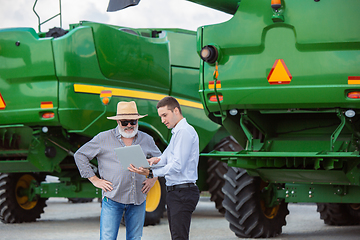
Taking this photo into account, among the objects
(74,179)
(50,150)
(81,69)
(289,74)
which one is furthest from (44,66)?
(289,74)

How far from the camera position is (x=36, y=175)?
11.5 m

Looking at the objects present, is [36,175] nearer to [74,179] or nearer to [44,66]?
[74,179]

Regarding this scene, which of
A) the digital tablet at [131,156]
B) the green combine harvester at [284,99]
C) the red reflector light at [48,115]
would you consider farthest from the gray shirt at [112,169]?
the red reflector light at [48,115]

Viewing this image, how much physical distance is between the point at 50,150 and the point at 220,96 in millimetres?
3252

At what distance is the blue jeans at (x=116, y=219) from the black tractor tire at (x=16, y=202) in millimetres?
6169

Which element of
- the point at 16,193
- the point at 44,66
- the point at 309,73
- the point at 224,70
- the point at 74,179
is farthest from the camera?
the point at 16,193

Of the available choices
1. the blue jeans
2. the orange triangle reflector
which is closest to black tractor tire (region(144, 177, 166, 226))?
the orange triangle reflector

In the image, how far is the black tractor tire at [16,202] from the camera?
1070 cm

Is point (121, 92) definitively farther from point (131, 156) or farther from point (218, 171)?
point (131, 156)

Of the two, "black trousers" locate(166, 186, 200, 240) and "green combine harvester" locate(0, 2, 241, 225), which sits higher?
"green combine harvester" locate(0, 2, 241, 225)

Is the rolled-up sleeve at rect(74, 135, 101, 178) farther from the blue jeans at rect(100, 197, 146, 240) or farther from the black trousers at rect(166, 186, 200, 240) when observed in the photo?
the black trousers at rect(166, 186, 200, 240)

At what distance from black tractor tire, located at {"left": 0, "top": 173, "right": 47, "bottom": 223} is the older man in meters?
6.17

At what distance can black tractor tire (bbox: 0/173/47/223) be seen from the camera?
10.7m

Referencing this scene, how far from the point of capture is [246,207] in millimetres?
8062
